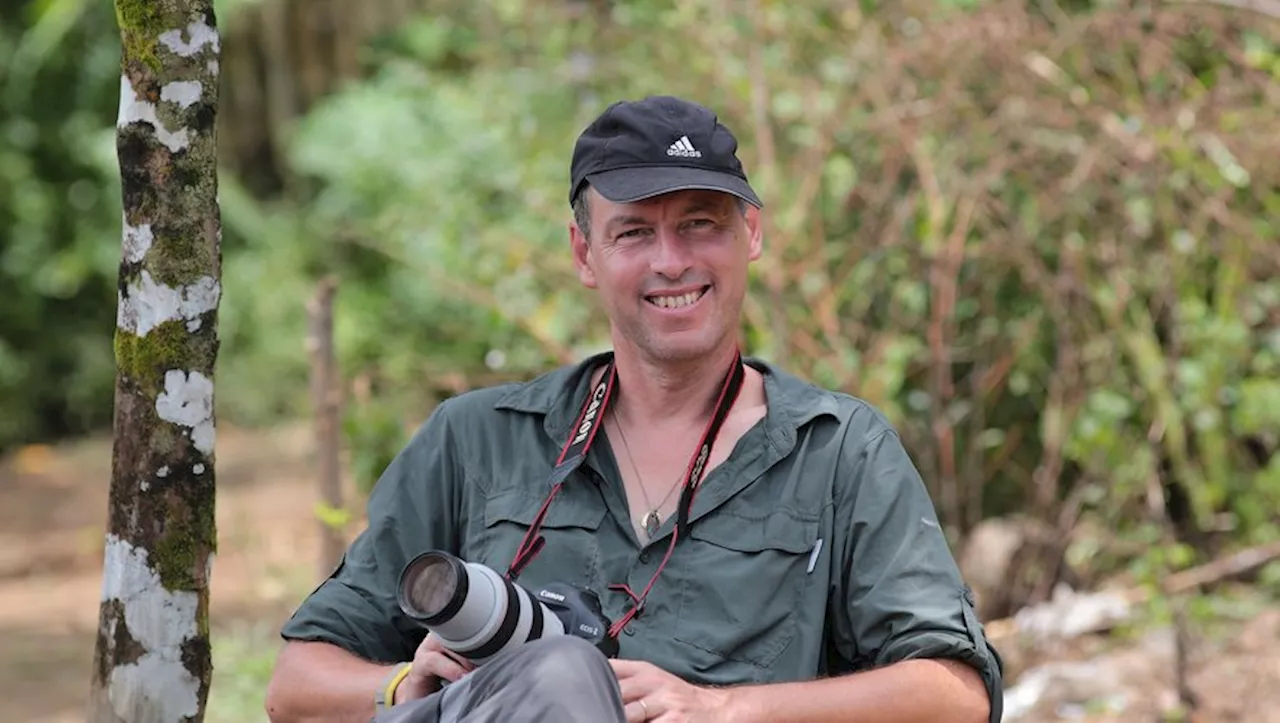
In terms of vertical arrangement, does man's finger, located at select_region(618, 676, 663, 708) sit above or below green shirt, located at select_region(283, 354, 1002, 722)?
below

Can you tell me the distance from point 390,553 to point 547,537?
264 millimetres

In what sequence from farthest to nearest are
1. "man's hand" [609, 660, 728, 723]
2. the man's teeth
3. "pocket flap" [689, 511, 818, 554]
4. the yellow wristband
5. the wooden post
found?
1. the wooden post
2. the man's teeth
3. "pocket flap" [689, 511, 818, 554]
4. the yellow wristband
5. "man's hand" [609, 660, 728, 723]

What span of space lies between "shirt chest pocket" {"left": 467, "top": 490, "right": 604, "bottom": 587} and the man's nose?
40cm

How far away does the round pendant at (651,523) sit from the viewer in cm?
293

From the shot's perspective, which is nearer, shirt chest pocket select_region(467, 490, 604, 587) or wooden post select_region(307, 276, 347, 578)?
shirt chest pocket select_region(467, 490, 604, 587)

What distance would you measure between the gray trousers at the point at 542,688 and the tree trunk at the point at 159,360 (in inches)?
21.8

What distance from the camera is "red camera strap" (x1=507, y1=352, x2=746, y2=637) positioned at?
9.43 feet

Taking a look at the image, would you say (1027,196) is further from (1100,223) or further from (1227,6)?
(1227,6)

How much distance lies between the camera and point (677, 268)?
2920mm

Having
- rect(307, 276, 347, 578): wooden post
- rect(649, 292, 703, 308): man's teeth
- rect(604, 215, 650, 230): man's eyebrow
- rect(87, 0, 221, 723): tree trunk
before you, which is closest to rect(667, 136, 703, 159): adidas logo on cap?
rect(604, 215, 650, 230): man's eyebrow

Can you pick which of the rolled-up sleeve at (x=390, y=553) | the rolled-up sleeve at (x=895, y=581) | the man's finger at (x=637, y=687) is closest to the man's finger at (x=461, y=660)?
the man's finger at (x=637, y=687)

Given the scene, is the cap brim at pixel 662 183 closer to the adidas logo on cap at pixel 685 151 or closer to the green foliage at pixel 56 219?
the adidas logo on cap at pixel 685 151

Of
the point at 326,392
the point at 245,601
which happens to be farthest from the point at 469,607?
the point at 245,601

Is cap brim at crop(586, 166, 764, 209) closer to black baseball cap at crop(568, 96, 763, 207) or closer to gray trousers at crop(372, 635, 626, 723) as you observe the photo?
black baseball cap at crop(568, 96, 763, 207)
